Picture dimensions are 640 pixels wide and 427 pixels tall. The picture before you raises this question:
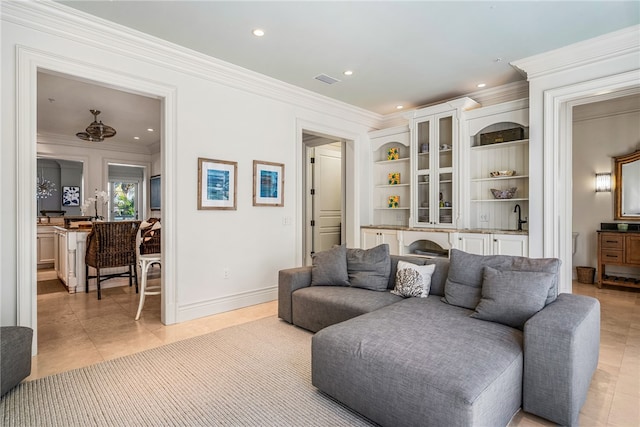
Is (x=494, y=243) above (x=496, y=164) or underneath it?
underneath

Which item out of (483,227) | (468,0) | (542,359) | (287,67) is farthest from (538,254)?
(287,67)

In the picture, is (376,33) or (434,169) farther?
(434,169)

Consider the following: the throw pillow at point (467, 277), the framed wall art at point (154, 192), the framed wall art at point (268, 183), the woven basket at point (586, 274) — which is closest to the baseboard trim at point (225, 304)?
the framed wall art at point (268, 183)

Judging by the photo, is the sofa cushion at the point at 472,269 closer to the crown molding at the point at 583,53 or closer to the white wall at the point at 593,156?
the crown molding at the point at 583,53

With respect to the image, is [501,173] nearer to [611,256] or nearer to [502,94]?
[502,94]

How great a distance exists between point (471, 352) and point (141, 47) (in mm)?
3629

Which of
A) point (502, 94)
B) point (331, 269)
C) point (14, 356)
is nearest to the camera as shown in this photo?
point (14, 356)

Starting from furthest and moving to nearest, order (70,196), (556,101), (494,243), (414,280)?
(70,196) < (494,243) < (556,101) < (414,280)

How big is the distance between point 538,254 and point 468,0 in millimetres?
2633

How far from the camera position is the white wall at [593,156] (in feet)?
16.1

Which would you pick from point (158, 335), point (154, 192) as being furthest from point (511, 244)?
point (154, 192)

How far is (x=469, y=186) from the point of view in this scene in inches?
173

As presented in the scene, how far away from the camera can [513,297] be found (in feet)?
6.89

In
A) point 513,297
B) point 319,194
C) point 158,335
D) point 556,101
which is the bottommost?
point 158,335
